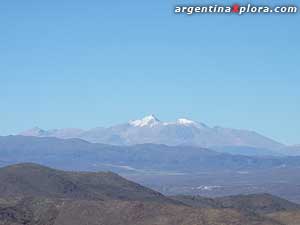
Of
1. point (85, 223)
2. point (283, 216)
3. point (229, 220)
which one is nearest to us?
point (229, 220)

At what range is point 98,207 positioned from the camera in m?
177

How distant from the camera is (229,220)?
158 meters

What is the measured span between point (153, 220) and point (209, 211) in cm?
1308

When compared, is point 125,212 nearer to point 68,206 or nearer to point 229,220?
point 68,206

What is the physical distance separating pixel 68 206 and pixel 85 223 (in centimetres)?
1136

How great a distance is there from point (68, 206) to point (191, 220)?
3560 cm

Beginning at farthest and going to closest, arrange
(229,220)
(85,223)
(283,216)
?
(283,216)
(85,223)
(229,220)

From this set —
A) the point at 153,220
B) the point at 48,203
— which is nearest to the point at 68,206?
the point at 48,203

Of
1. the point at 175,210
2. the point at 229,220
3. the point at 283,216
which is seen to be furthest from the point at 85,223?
the point at 283,216

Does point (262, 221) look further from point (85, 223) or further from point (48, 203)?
point (48, 203)

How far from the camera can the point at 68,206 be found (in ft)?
585

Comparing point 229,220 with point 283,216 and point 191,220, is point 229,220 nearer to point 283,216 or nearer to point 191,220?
point 191,220

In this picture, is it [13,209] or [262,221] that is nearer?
[262,221]

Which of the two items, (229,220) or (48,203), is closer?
(229,220)
